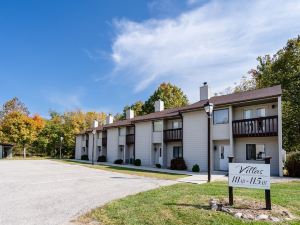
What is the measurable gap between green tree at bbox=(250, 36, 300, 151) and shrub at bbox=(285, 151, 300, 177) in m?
13.1

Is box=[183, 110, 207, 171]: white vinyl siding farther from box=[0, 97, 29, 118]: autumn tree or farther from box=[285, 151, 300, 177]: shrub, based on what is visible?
box=[0, 97, 29, 118]: autumn tree

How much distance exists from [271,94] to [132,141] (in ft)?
62.9

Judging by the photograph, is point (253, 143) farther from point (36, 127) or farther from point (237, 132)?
point (36, 127)

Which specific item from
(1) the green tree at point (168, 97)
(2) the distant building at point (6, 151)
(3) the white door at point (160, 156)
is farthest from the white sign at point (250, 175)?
(2) the distant building at point (6, 151)

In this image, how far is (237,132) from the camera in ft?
71.9

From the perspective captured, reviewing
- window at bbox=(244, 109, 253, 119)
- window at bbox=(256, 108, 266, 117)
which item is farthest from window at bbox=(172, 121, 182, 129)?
window at bbox=(256, 108, 266, 117)

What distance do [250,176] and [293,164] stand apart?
12.4 m

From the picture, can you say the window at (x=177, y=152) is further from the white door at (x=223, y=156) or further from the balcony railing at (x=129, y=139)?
the balcony railing at (x=129, y=139)

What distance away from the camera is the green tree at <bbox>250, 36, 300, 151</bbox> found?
3134 cm

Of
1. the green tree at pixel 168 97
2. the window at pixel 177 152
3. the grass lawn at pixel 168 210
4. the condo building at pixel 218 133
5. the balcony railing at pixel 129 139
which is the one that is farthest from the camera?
the green tree at pixel 168 97

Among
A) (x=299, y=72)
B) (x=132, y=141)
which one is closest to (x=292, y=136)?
(x=299, y=72)

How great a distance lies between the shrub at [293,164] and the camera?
18641 mm

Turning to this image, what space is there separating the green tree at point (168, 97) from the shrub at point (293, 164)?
117 feet

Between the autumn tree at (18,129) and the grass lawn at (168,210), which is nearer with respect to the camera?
the grass lawn at (168,210)
